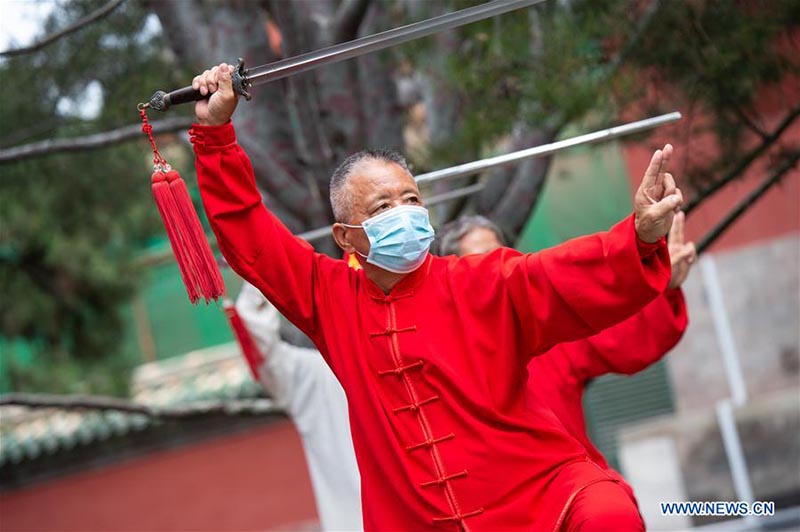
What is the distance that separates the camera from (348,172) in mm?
3564

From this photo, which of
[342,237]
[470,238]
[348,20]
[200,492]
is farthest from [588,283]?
[200,492]

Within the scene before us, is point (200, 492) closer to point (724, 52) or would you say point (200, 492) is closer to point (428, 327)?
point (724, 52)

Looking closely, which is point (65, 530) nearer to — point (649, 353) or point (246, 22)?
point (246, 22)

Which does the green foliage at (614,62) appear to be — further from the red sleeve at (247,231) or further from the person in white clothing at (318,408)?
the red sleeve at (247,231)

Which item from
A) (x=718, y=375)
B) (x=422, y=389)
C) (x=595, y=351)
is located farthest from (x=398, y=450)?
(x=718, y=375)

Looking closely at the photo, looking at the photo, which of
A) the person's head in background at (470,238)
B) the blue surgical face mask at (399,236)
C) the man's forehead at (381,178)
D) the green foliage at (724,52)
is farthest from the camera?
the green foliage at (724,52)

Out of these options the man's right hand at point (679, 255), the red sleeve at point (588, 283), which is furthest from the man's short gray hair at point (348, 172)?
the man's right hand at point (679, 255)

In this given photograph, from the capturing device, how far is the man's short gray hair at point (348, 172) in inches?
140

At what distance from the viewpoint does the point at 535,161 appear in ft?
20.8

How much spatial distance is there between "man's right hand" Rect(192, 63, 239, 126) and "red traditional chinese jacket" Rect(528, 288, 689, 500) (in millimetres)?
1473

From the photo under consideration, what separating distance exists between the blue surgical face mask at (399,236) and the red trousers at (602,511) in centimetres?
75

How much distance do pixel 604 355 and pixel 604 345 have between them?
0.04 m

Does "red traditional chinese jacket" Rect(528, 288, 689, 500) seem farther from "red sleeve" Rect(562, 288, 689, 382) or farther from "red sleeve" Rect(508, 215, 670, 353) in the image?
"red sleeve" Rect(508, 215, 670, 353)

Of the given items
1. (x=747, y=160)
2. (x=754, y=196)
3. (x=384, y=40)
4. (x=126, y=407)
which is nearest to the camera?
(x=384, y=40)
